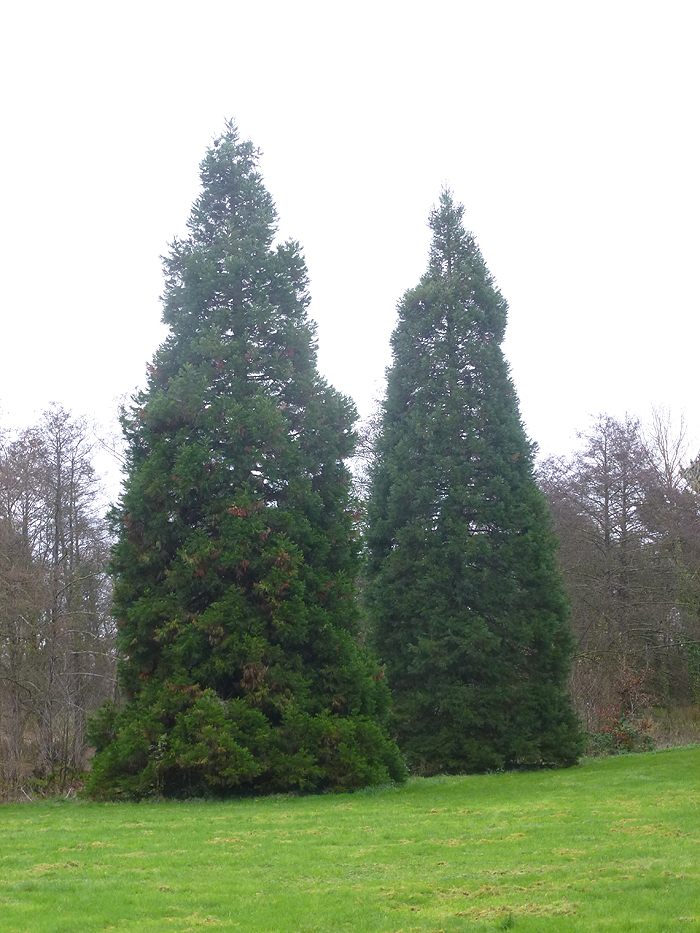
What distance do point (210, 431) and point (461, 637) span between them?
24.5ft

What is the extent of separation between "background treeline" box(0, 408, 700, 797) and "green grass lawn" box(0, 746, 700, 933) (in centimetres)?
678

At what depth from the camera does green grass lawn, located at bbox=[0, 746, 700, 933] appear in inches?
229

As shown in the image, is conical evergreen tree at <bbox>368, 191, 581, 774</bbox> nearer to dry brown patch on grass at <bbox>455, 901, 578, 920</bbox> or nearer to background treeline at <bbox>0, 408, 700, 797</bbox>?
background treeline at <bbox>0, 408, 700, 797</bbox>

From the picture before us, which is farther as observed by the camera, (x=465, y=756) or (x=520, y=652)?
(x=520, y=652)

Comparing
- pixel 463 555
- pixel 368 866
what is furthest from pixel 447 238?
pixel 368 866

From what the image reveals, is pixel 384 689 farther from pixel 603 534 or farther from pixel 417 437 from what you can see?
pixel 603 534

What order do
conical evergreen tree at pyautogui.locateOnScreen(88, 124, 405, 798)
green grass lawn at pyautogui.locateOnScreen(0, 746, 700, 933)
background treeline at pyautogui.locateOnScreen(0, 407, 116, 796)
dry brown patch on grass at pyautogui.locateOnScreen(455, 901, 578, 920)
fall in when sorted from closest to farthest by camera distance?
dry brown patch on grass at pyautogui.locateOnScreen(455, 901, 578, 920)
green grass lawn at pyautogui.locateOnScreen(0, 746, 700, 933)
conical evergreen tree at pyautogui.locateOnScreen(88, 124, 405, 798)
background treeline at pyautogui.locateOnScreen(0, 407, 116, 796)

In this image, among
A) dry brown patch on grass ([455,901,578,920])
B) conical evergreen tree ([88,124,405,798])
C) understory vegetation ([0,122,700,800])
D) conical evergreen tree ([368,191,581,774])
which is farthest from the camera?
conical evergreen tree ([368,191,581,774])

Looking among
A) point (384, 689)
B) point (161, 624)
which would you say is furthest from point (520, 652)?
point (161, 624)

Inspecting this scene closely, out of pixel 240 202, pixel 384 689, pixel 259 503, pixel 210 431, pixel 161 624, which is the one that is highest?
pixel 240 202

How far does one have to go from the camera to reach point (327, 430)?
17.2 m

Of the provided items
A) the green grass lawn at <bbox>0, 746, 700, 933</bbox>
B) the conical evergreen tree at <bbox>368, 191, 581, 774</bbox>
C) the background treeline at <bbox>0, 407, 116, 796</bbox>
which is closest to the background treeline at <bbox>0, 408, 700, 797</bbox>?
the background treeline at <bbox>0, 407, 116, 796</bbox>

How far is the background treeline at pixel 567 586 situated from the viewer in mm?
19156

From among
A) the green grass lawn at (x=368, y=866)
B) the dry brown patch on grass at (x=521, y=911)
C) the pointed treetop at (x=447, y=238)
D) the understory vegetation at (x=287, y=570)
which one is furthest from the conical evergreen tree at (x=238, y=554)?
the dry brown patch on grass at (x=521, y=911)
